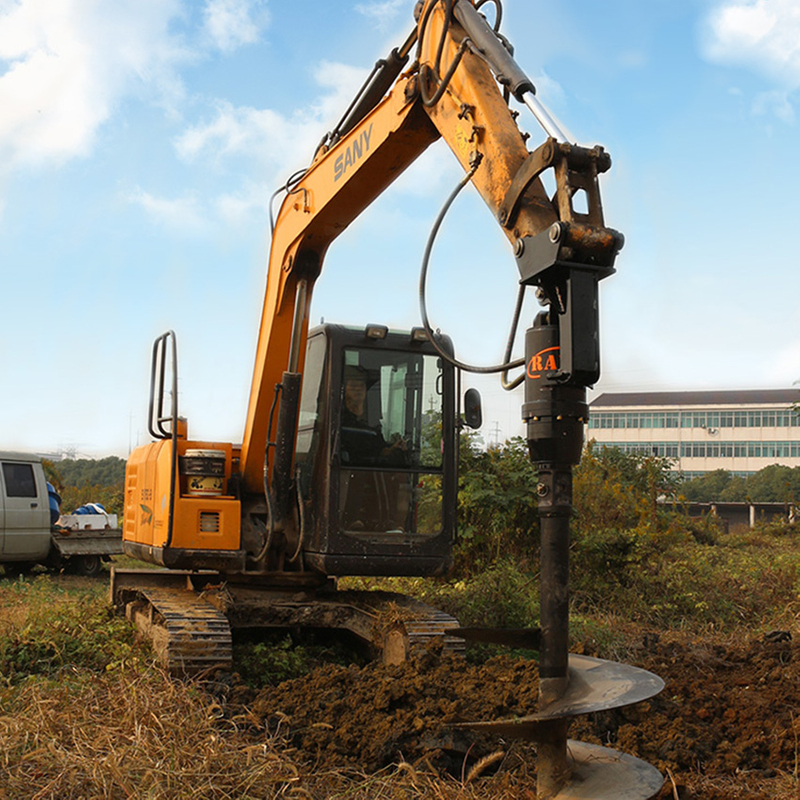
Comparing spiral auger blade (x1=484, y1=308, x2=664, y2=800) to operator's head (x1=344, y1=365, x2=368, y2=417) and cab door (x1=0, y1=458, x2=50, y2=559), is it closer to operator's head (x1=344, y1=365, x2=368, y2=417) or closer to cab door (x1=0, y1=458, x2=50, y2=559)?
operator's head (x1=344, y1=365, x2=368, y2=417)

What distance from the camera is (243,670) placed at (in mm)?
6590

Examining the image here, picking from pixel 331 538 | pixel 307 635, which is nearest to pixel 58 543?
pixel 307 635

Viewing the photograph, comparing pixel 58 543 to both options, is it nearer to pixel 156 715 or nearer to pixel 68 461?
pixel 156 715

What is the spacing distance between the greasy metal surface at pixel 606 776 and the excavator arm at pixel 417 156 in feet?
6.66

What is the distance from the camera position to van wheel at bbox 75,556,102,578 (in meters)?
14.3

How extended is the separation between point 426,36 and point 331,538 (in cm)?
339

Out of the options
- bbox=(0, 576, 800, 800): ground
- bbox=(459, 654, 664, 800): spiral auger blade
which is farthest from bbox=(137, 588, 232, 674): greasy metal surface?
bbox=(459, 654, 664, 800): spiral auger blade


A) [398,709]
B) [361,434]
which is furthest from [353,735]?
[361,434]

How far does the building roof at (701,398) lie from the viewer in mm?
74250

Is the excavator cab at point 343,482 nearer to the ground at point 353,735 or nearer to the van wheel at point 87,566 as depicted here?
the ground at point 353,735

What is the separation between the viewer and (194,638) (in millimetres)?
6000

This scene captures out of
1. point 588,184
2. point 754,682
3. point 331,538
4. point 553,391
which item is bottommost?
point 754,682

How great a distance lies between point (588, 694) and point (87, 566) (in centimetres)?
1190

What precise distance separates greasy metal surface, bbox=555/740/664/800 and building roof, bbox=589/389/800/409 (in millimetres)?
71536
